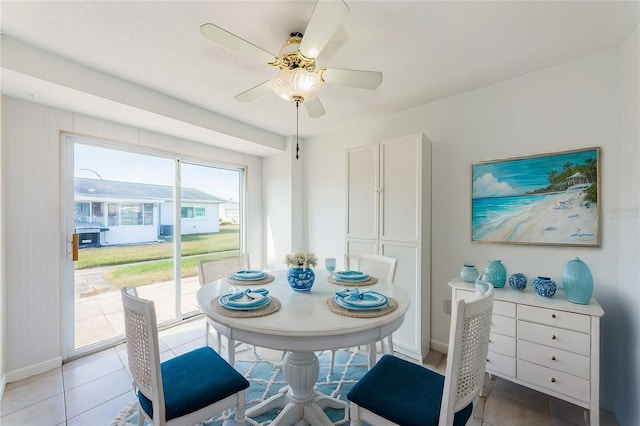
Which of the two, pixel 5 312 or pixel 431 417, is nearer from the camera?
pixel 431 417

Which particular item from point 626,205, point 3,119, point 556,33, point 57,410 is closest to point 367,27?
point 556,33

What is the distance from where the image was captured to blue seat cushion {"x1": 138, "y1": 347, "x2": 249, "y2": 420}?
3.92ft

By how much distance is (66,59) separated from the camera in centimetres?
192

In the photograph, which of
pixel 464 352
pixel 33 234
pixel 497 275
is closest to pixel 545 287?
pixel 497 275

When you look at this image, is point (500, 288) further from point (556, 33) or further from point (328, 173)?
point (328, 173)

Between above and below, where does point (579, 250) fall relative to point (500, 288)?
above

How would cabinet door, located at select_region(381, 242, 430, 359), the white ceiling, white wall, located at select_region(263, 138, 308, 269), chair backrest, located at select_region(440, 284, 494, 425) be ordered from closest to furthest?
chair backrest, located at select_region(440, 284, 494, 425) → the white ceiling → cabinet door, located at select_region(381, 242, 430, 359) → white wall, located at select_region(263, 138, 308, 269)

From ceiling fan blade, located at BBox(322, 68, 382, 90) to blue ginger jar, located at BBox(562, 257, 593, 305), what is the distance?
180cm

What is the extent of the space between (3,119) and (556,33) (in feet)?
13.2

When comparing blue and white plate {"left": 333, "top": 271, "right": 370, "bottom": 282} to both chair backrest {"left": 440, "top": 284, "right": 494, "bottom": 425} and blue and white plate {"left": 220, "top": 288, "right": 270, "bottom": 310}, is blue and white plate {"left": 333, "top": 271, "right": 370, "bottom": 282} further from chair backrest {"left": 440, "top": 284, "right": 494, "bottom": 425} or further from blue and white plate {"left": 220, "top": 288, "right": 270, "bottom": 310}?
chair backrest {"left": 440, "top": 284, "right": 494, "bottom": 425}

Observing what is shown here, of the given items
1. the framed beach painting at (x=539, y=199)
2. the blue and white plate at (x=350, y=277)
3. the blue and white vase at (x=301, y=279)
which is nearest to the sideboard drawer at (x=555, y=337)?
the framed beach painting at (x=539, y=199)

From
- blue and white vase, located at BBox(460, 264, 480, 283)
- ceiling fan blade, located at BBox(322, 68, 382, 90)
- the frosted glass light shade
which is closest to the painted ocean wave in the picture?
blue and white vase, located at BBox(460, 264, 480, 283)

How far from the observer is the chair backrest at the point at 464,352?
1.04 meters

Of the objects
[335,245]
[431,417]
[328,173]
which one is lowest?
[431,417]
